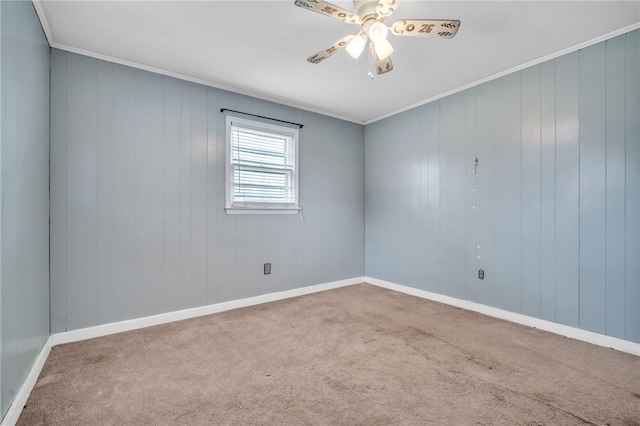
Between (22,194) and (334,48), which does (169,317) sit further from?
(334,48)

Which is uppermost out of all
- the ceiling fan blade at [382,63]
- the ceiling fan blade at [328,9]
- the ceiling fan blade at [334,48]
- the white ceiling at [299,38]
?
the white ceiling at [299,38]

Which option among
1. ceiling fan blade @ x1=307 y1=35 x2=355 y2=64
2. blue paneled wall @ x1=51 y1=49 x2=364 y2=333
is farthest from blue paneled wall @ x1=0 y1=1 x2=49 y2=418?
ceiling fan blade @ x1=307 y1=35 x2=355 y2=64

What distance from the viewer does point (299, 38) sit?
2.38 metres

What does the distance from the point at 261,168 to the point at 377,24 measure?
7.05 feet

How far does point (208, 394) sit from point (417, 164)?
337 cm

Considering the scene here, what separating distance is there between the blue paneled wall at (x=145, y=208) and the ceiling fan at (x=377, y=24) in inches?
74.4

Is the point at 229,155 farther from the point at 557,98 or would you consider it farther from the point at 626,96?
the point at 626,96

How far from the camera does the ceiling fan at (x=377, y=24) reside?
1736mm

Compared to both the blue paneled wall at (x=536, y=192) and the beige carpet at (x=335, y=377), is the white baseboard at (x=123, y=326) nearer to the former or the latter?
the beige carpet at (x=335, y=377)

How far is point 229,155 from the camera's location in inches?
133

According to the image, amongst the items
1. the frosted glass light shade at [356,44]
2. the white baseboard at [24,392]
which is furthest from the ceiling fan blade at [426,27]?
the white baseboard at [24,392]

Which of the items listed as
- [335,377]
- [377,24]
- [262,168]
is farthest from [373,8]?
[335,377]

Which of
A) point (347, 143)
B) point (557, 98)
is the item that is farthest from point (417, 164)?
point (557, 98)

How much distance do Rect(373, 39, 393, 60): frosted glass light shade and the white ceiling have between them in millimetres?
314
